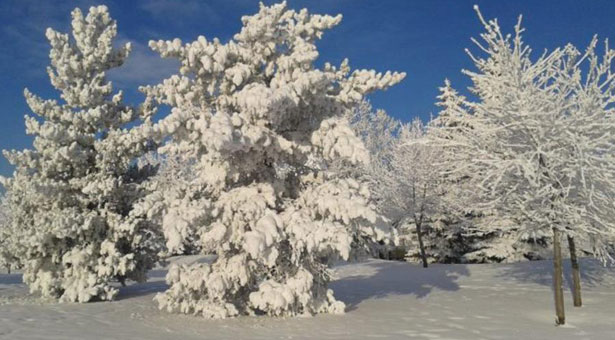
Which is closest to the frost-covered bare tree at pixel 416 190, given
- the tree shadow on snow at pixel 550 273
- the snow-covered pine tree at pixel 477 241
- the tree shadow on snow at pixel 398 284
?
the snow-covered pine tree at pixel 477 241

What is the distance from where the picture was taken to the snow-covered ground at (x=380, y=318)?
902 cm

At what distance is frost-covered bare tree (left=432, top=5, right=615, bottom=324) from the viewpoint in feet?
33.2

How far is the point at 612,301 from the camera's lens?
43.3 feet

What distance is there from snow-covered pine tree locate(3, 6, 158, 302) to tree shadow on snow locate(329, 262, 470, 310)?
6085mm

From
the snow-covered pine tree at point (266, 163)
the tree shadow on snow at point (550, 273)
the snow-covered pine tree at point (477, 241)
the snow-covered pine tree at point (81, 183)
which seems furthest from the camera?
the snow-covered pine tree at point (477, 241)

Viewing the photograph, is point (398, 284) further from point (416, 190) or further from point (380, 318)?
point (416, 190)

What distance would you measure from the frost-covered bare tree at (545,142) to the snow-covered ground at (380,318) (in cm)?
→ 140

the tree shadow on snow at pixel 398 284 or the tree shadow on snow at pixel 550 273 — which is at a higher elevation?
the tree shadow on snow at pixel 550 273

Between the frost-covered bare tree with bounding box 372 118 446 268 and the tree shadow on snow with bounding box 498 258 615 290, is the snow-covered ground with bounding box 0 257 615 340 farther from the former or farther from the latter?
the frost-covered bare tree with bounding box 372 118 446 268

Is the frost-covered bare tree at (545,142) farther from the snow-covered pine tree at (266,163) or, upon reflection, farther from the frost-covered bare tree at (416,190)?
the frost-covered bare tree at (416,190)

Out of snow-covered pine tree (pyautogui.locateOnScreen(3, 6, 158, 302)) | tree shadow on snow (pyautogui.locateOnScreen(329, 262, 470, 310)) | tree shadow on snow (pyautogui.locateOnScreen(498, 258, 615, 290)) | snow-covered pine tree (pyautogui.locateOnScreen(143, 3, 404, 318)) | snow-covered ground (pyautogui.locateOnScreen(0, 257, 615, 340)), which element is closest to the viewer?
snow-covered ground (pyautogui.locateOnScreen(0, 257, 615, 340))

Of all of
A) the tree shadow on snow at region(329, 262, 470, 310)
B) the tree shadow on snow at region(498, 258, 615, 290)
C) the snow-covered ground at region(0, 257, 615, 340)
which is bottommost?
the snow-covered ground at region(0, 257, 615, 340)

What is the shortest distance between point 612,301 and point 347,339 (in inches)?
331

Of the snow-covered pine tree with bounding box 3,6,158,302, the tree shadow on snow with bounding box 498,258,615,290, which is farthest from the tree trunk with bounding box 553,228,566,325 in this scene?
the snow-covered pine tree with bounding box 3,6,158,302
